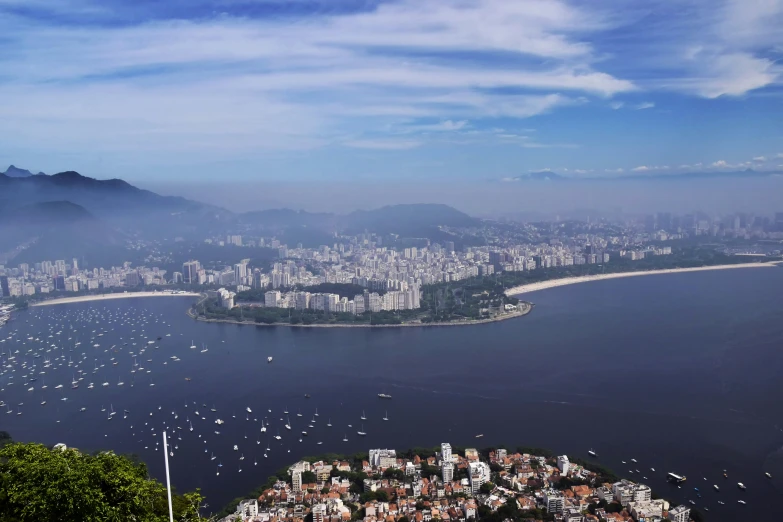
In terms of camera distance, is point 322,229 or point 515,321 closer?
point 515,321

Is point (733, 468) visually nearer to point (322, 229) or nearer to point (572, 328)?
point (572, 328)

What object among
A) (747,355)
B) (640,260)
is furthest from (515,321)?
(640,260)

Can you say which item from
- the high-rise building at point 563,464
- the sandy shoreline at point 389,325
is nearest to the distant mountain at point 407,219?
the sandy shoreline at point 389,325

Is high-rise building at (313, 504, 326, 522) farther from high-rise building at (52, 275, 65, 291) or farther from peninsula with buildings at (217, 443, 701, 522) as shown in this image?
high-rise building at (52, 275, 65, 291)

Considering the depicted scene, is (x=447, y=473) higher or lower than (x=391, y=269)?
lower

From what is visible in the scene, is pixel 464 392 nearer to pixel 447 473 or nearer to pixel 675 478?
pixel 447 473

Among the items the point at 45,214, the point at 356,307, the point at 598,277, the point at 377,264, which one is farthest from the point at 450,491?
the point at 45,214
